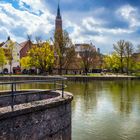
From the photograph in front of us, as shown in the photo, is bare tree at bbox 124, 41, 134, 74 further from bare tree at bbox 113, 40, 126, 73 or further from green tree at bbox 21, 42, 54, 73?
green tree at bbox 21, 42, 54, 73

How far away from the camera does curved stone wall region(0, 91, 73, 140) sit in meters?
9.66

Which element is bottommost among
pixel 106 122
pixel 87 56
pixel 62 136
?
pixel 106 122

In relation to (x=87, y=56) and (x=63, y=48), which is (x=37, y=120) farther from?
(x=87, y=56)

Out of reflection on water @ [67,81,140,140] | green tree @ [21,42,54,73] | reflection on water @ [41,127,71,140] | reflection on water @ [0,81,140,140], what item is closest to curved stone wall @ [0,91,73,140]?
reflection on water @ [41,127,71,140]

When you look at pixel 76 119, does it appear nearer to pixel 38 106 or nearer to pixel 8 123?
pixel 38 106

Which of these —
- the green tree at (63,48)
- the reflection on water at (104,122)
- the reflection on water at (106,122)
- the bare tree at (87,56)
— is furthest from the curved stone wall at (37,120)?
the bare tree at (87,56)

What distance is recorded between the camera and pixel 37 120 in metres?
11.0

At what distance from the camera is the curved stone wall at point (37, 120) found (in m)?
9.66

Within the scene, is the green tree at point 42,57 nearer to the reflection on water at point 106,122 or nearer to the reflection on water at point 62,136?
the reflection on water at point 106,122

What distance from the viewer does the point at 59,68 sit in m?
81.2

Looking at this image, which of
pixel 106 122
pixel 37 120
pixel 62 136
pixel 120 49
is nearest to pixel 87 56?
pixel 120 49

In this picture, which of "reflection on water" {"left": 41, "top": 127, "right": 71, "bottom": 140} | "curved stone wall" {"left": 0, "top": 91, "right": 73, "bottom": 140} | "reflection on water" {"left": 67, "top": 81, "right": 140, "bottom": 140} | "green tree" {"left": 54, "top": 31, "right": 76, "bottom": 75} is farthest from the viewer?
"green tree" {"left": 54, "top": 31, "right": 76, "bottom": 75}

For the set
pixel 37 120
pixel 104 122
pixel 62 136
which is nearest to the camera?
pixel 37 120

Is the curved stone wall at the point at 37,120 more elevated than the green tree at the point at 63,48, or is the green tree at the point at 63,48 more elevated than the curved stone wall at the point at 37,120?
the green tree at the point at 63,48
